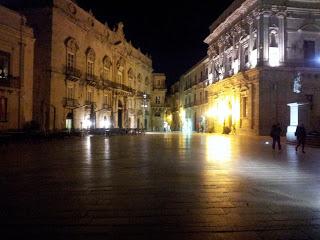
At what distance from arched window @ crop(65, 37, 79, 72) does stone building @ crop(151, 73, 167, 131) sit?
127 ft

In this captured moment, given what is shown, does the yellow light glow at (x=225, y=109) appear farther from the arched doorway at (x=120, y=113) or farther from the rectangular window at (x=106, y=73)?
the rectangular window at (x=106, y=73)

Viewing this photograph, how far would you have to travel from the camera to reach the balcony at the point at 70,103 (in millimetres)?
36125

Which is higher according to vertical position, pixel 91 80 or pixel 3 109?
pixel 91 80

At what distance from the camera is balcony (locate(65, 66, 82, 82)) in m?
36.4

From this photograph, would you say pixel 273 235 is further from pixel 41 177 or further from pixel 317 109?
pixel 317 109

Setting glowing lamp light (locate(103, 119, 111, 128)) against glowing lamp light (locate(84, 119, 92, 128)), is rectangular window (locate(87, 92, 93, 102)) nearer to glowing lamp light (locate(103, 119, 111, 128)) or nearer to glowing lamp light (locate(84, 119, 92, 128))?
glowing lamp light (locate(84, 119, 92, 128))

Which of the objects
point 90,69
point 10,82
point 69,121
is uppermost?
point 90,69

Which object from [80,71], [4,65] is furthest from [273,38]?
[4,65]

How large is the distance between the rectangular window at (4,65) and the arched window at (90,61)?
48.5ft

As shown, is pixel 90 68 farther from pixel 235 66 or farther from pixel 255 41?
pixel 255 41

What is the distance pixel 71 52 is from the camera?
37.8 metres

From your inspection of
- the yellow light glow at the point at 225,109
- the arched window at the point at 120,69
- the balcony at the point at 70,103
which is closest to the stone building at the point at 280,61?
the yellow light glow at the point at 225,109

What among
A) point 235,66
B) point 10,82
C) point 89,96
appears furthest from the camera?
point 89,96

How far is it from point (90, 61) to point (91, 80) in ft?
7.99
